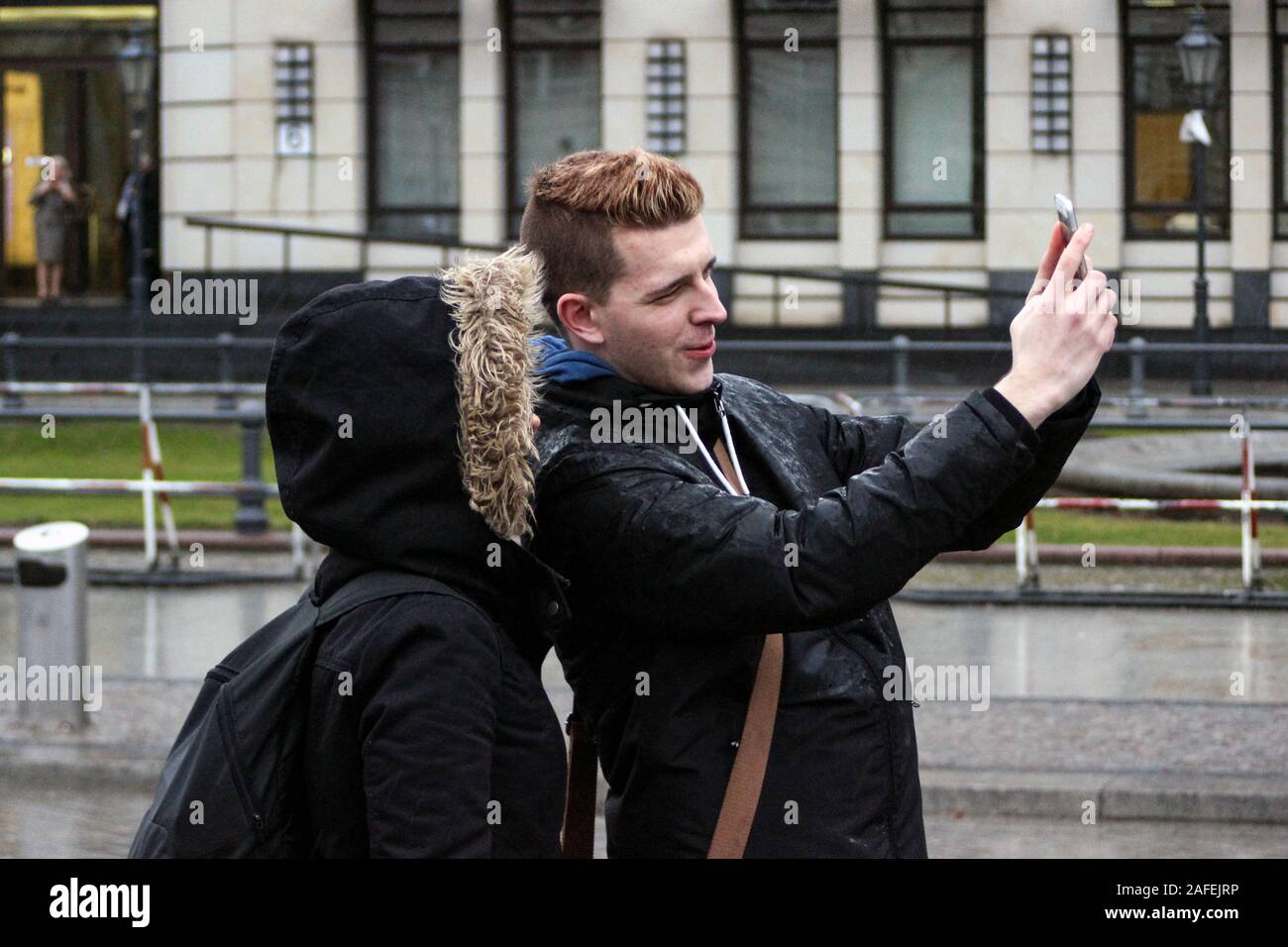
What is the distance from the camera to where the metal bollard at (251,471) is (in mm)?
12953

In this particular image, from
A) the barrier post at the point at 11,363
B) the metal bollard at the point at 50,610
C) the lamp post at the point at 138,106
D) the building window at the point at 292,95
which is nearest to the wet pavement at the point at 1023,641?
the metal bollard at the point at 50,610

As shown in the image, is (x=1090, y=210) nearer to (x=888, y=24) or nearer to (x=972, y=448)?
(x=888, y=24)

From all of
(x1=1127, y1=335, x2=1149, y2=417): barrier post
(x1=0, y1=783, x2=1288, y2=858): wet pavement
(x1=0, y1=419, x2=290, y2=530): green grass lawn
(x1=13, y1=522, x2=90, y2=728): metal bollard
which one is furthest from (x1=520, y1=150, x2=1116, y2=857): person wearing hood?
(x1=1127, y1=335, x2=1149, y2=417): barrier post

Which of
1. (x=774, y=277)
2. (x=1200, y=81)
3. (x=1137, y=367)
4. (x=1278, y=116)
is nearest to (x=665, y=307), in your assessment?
(x=1137, y=367)

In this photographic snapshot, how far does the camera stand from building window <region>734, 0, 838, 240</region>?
2564 cm

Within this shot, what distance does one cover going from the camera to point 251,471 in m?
13.4

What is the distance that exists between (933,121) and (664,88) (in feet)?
10.9

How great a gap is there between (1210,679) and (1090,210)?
16.3m

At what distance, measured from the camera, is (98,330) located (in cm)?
2559

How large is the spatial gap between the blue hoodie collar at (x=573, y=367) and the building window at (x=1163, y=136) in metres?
23.3
